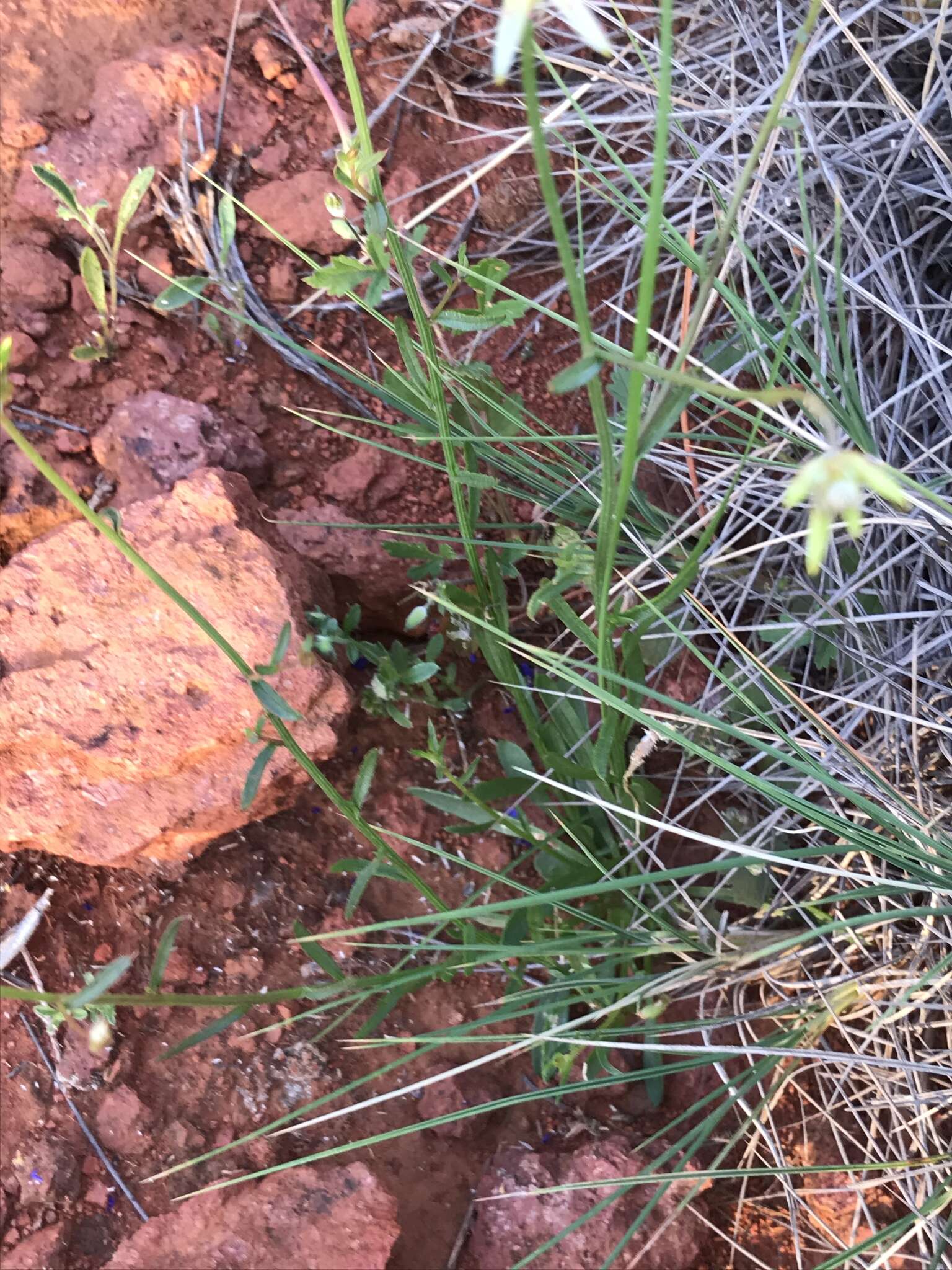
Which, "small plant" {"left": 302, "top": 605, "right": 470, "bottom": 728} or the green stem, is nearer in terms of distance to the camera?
the green stem

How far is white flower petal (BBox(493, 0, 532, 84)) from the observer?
0.52m

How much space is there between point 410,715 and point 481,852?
0.26 m

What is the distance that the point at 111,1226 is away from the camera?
4.50 ft

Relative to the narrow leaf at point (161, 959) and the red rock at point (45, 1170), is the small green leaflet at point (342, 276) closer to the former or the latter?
the narrow leaf at point (161, 959)

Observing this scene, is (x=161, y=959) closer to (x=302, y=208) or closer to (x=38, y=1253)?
(x=38, y=1253)

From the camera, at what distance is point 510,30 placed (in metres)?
0.52

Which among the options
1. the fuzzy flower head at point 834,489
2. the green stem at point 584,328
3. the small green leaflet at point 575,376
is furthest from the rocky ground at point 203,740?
the fuzzy flower head at point 834,489

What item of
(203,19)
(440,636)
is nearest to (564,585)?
(440,636)

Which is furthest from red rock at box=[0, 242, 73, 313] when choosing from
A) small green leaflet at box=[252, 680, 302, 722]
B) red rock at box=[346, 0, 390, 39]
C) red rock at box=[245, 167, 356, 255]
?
small green leaflet at box=[252, 680, 302, 722]

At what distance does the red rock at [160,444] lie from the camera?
1.60m

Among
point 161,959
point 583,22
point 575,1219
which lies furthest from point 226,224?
point 575,1219

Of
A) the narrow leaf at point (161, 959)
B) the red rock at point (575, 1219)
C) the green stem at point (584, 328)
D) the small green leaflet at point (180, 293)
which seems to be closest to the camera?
the green stem at point (584, 328)

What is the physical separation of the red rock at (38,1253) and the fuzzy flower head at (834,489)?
4.55 feet

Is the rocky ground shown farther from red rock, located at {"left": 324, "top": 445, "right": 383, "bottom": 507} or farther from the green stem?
the green stem
